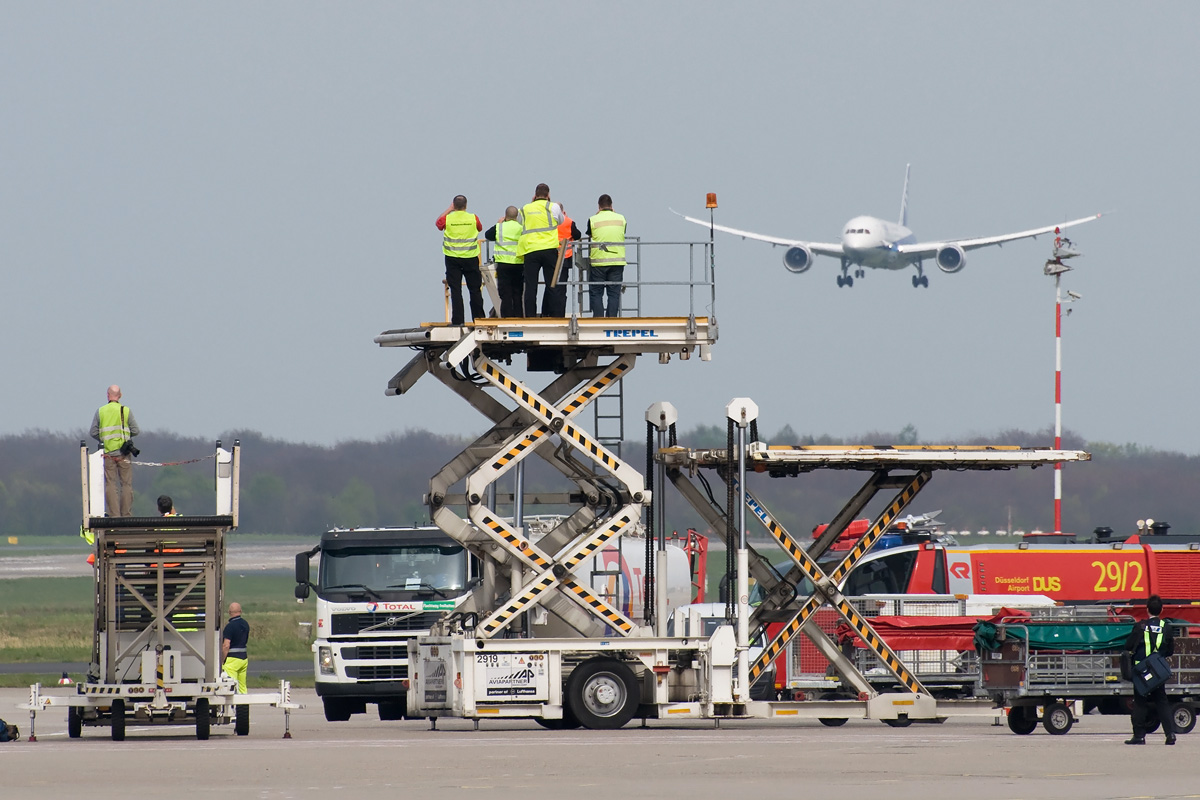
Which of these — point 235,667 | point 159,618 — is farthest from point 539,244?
point 235,667

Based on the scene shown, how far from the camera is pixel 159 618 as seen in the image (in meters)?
21.0

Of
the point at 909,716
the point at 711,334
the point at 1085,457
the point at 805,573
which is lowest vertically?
the point at 909,716

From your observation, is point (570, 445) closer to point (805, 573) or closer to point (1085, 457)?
point (805, 573)

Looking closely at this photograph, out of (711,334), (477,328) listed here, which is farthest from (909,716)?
(477,328)

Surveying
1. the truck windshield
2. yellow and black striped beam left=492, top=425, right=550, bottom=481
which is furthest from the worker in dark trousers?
the truck windshield

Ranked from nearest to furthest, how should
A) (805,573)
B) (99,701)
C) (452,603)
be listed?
(99,701) < (805,573) < (452,603)

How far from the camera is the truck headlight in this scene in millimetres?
26141

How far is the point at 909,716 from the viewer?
2200 centimetres

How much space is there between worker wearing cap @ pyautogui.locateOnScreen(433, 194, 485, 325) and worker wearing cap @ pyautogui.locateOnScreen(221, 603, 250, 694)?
5.50 meters

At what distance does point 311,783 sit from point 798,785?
13.1 ft

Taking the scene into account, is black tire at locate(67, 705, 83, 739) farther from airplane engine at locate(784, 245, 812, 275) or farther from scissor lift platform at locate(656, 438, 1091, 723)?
airplane engine at locate(784, 245, 812, 275)

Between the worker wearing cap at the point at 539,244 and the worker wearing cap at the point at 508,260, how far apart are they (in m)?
0.23

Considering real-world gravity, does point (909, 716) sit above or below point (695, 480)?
below

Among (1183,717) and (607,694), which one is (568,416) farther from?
(1183,717)
